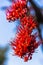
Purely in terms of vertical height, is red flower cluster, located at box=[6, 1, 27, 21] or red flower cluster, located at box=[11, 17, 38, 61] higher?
red flower cluster, located at box=[6, 1, 27, 21]

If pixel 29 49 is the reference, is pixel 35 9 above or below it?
above

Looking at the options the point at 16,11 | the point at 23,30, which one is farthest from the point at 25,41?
the point at 16,11

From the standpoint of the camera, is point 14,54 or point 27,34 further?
point 14,54

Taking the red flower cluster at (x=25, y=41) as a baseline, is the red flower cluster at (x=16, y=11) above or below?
above

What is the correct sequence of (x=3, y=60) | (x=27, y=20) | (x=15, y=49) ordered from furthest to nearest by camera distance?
(x=3, y=60) → (x=15, y=49) → (x=27, y=20)

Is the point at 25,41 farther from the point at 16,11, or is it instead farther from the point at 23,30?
the point at 16,11

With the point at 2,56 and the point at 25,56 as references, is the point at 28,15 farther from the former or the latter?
the point at 2,56

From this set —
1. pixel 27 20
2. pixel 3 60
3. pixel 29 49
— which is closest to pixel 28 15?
pixel 27 20
